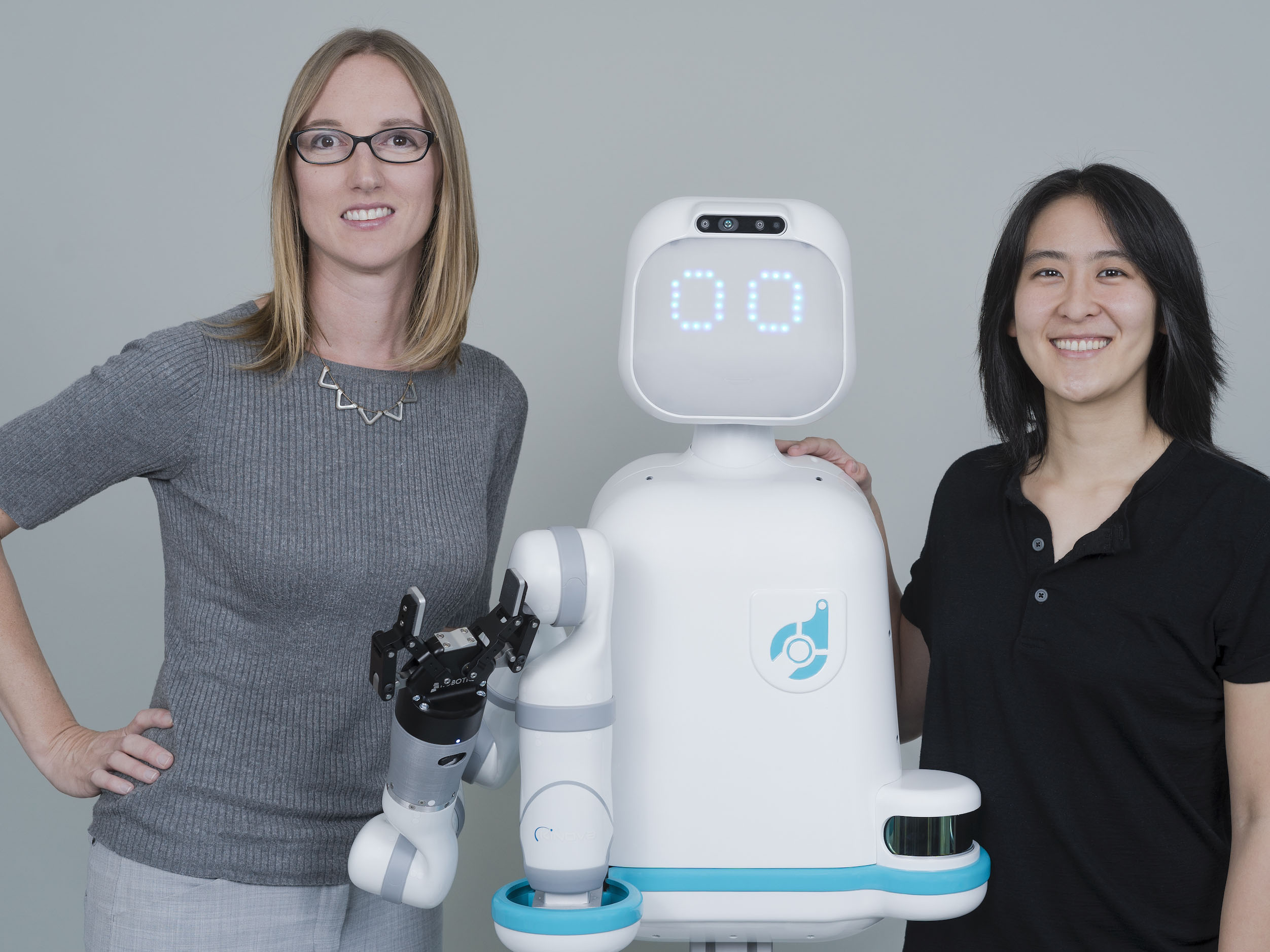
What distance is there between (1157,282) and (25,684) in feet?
5.68

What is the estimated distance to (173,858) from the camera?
1.61 meters

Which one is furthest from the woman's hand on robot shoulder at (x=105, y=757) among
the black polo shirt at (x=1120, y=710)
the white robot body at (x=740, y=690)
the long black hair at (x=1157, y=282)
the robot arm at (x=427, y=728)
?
the long black hair at (x=1157, y=282)

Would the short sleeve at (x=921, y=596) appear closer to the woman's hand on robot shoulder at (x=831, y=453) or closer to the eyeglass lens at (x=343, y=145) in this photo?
the woman's hand on robot shoulder at (x=831, y=453)

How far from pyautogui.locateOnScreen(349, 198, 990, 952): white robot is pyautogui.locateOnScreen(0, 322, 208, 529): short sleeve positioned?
19.4 inches

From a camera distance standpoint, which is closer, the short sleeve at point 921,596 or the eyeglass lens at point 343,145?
the eyeglass lens at point 343,145

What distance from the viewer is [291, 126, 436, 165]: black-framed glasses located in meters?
1.71

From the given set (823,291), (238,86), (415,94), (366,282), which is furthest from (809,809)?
(238,86)

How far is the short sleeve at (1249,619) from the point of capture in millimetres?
1537

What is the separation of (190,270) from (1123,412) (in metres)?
2.24

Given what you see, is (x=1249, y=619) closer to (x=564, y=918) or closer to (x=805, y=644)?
(x=805, y=644)

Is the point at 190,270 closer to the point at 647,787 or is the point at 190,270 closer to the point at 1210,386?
the point at 647,787

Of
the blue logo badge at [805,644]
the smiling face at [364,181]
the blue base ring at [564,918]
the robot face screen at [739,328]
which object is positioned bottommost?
the blue base ring at [564,918]

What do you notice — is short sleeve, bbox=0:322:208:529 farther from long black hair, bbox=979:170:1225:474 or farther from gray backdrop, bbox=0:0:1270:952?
gray backdrop, bbox=0:0:1270:952

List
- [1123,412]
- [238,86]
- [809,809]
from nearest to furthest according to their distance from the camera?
[809,809], [1123,412], [238,86]
